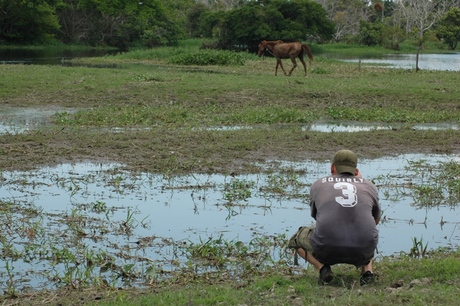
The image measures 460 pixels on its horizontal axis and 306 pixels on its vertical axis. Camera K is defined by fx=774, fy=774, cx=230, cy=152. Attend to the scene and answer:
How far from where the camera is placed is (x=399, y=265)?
6.42 m

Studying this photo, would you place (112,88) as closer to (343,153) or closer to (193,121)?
(193,121)

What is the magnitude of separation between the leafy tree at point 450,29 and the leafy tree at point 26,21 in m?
37.6

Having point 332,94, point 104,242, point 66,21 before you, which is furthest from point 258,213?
point 66,21

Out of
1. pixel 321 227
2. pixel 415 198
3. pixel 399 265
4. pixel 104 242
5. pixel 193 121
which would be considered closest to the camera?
pixel 321 227

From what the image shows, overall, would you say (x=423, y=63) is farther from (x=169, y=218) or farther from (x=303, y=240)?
(x=303, y=240)

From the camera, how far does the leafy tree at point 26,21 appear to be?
60062 millimetres

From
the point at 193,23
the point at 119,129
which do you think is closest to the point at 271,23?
the point at 193,23

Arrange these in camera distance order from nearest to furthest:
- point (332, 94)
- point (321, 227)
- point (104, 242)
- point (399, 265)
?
point (321, 227), point (399, 265), point (104, 242), point (332, 94)

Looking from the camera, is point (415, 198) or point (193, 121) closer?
point (415, 198)

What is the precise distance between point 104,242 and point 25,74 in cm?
1578

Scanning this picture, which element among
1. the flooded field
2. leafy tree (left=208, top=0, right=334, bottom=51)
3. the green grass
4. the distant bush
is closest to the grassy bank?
the green grass

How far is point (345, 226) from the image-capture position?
5.81 metres

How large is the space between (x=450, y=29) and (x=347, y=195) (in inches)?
2935

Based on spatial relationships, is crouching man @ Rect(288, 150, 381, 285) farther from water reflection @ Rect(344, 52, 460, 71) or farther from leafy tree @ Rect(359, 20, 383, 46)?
leafy tree @ Rect(359, 20, 383, 46)
